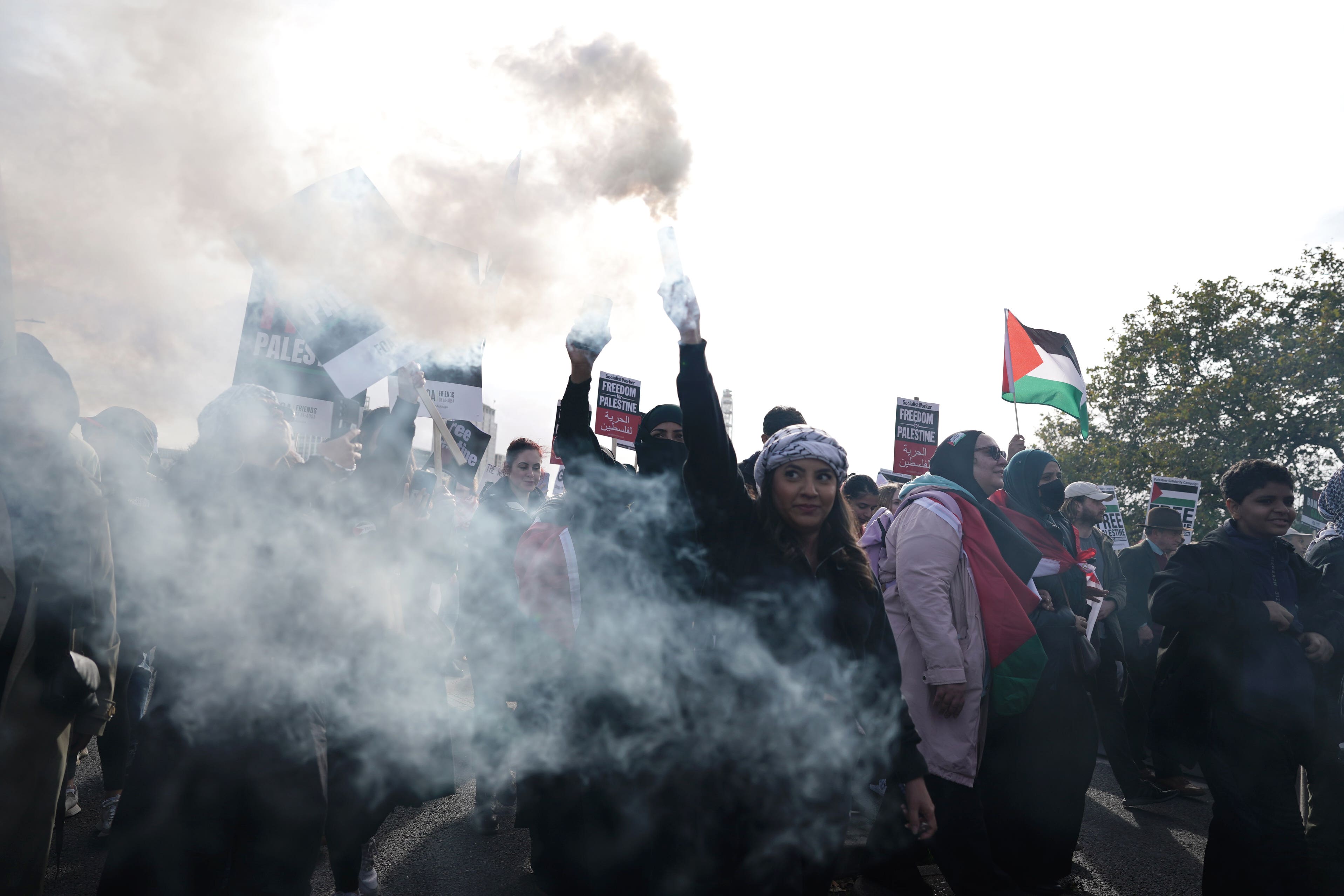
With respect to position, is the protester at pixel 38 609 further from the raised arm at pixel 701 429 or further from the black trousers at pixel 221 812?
the raised arm at pixel 701 429

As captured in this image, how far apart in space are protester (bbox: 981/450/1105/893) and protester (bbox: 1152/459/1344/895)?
12.8 inches

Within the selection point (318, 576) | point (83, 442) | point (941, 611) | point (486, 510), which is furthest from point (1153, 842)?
point (83, 442)

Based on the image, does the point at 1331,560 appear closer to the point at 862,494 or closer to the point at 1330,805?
the point at 1330,805

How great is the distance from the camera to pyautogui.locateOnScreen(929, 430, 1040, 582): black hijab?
346 cm

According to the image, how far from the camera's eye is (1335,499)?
4047mm

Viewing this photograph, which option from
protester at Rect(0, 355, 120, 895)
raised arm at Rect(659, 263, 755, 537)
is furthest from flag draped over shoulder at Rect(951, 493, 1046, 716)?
protester at Rect(0, 355, 120, 895)

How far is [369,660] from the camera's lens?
2982 millimetres

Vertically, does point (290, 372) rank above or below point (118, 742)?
above

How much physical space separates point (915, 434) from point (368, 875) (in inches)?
336

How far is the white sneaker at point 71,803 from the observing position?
4047 mm

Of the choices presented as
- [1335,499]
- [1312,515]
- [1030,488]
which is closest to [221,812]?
[1030,488]

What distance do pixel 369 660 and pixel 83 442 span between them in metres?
1.25

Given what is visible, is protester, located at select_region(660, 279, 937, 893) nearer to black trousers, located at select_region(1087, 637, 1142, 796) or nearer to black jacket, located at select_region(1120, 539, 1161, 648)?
black trousers, located at select_region(1087, 637, 1142, 796)

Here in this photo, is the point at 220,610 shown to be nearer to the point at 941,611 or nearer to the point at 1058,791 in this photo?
the point at 941,611
